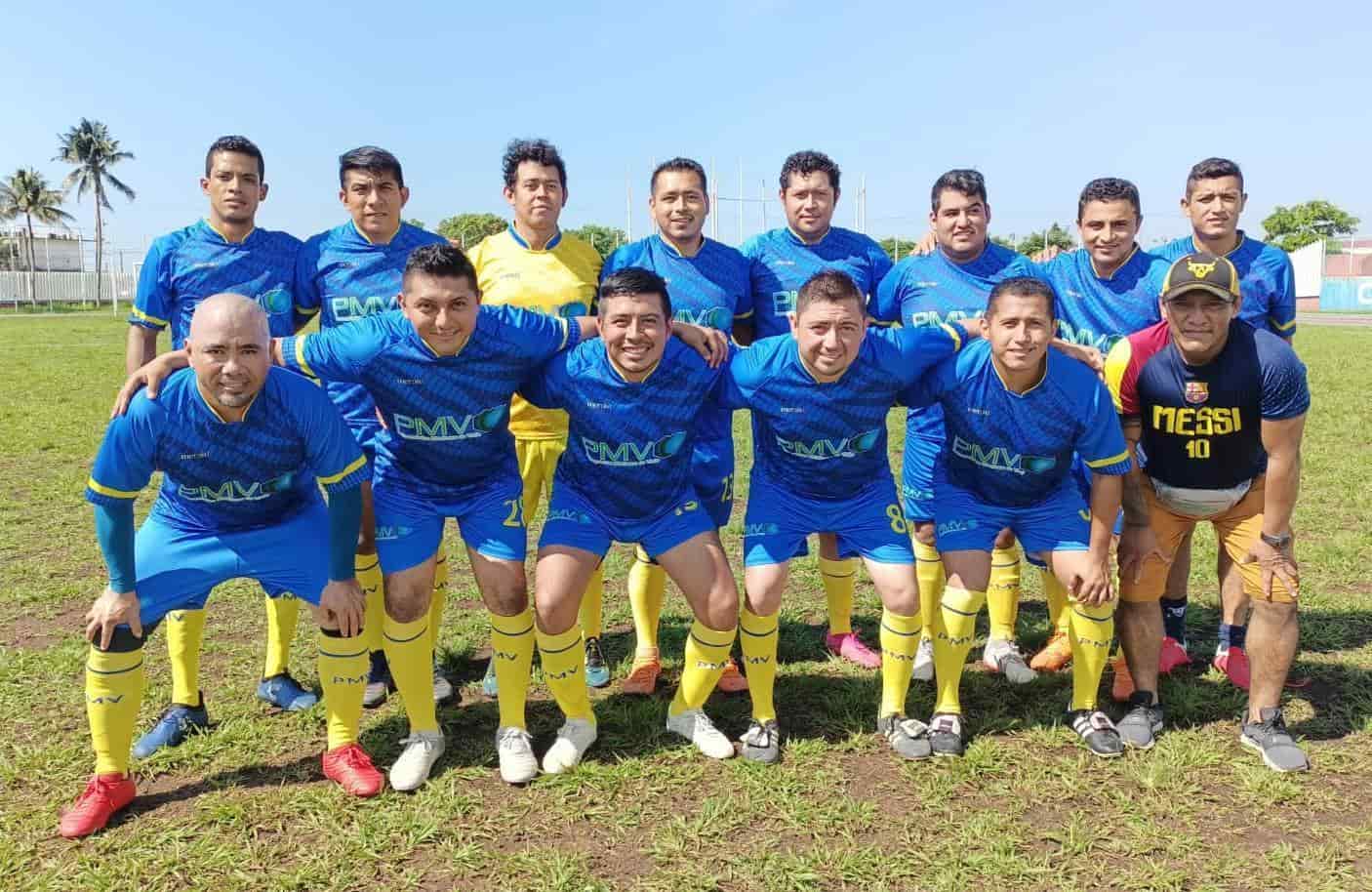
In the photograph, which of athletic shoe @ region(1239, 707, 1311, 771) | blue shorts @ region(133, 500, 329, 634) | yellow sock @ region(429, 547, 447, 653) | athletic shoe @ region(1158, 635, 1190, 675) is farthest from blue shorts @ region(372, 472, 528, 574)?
athletic shoe @ region(1158, 635, 1190, 675)

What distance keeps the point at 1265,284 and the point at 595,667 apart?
409 cm

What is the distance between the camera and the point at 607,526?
4.09m

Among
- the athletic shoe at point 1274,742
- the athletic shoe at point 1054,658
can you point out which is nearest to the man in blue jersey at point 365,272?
the athletic shoe at point 1054,658

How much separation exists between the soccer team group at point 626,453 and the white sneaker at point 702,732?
18 mm

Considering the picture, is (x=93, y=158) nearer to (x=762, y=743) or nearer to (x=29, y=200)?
(x=29, y=200)

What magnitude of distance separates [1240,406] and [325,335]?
4033 millimetres

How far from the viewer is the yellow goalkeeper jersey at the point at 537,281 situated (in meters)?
4.66

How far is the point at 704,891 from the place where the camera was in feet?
10.1

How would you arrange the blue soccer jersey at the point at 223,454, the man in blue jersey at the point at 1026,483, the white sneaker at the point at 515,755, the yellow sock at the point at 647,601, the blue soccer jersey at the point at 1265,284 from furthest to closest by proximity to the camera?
the yellow sock at the point at 647,601 < the blue soccer jersey at the point at 1265,284 < the man in blue jersey at the point at 1026,483 < the white sneaker at the point at 515,755 < the blue soccer jersey at the point at 223,454

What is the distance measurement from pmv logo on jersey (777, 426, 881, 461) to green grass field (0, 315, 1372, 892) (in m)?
1.27

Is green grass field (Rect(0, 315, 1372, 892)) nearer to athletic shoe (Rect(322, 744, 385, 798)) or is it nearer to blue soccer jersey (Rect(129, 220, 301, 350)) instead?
athletic shoe (Rect(322, 744, 385, 798))

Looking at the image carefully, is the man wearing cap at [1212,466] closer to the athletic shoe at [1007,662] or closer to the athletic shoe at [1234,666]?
the athletic shoe at [1007,662]

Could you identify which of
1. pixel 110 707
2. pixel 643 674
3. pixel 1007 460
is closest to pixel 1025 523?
pixel 1007 460

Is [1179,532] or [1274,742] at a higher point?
[1179,532]
